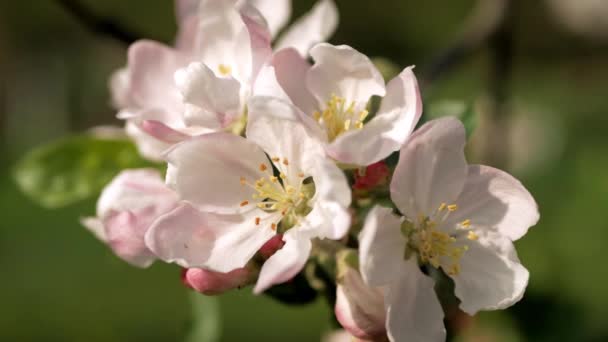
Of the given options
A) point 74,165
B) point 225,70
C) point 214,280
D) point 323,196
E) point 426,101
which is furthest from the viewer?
point 426,101

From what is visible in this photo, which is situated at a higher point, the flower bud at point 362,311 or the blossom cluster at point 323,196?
the blossom cluster at point 323,196

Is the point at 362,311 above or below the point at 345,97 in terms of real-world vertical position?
below

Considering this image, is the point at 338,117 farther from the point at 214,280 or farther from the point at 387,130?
the point at 214,280

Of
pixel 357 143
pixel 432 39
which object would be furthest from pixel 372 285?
pixel 432 39

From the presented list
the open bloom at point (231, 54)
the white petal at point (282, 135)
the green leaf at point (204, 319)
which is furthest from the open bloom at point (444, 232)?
the green leaf at point (204, 319)

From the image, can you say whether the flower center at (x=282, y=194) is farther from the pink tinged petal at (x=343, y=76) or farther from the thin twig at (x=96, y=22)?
the thin twig at (x=96, y=22)

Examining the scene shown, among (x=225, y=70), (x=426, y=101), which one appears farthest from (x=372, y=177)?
(x=426, y=101)
